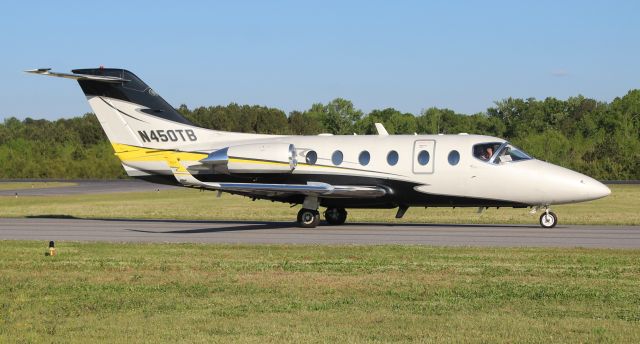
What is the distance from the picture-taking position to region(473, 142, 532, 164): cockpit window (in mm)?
27906

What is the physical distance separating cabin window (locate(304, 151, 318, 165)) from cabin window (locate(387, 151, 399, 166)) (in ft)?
7.66

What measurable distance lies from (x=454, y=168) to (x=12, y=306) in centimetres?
1677

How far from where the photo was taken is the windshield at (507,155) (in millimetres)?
27875

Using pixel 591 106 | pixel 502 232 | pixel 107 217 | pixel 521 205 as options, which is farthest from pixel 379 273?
pixel 591 106

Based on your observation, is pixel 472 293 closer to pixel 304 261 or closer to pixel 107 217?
pixel 304 261

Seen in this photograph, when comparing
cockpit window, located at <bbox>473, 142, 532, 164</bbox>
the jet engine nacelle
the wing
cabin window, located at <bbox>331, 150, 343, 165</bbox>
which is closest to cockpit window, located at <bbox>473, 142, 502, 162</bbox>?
→ cockpit window, located at <bbox>473, 142, 532, 164</bbox>

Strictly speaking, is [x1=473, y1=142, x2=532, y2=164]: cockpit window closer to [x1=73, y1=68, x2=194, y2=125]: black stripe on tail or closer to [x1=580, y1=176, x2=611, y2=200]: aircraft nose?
[x1=580, y1=176, x2=611, y2=200]: aircraft nose

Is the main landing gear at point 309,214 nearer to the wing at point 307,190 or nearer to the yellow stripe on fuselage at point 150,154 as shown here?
the wing at point 307,190

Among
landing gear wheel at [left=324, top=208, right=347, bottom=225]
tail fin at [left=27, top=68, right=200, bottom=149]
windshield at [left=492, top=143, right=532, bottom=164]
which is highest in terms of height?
tail fin at [left=27, top=68, right=200, bottom=149]

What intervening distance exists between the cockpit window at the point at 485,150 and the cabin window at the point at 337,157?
13.3ft

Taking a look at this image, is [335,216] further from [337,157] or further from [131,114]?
[131,114]

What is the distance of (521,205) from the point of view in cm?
2802

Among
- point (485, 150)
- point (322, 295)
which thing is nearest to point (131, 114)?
point (485, 150)

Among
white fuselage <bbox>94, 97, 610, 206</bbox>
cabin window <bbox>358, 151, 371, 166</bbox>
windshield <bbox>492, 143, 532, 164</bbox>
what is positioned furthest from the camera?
cabin window <bbox>358, 151, 371, 166</bbox>
